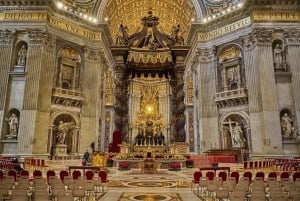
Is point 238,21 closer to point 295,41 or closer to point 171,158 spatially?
point 295,41

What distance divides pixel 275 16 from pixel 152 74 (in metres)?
7.95

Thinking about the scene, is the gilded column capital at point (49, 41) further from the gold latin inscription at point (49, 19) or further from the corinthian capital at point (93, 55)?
the corinthian capital at point (93, 55)

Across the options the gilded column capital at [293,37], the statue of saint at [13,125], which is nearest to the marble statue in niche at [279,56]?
the gilded column capital at [293,37]

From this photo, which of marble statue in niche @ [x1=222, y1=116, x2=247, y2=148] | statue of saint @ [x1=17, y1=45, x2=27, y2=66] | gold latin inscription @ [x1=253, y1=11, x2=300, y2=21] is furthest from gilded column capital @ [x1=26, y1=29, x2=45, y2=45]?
gold latin inscription @ [x1=253, y1=11, x2=300, y2=21]

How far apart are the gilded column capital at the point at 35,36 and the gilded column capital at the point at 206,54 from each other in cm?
994

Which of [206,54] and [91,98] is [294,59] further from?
[91,98]

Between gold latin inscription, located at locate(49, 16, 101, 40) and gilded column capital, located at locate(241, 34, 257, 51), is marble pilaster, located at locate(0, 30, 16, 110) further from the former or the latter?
gilded column capital, located at locate(241, 34, 257, 51)

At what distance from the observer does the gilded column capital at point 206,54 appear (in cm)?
1695

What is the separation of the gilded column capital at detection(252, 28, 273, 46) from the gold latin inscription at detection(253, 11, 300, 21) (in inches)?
28.1

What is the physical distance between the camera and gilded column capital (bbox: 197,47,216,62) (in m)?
17.0

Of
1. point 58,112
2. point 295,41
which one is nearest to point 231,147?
point 295,41

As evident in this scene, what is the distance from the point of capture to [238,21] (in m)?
15.8

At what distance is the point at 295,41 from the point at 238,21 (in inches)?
136

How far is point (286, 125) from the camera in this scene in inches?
539
